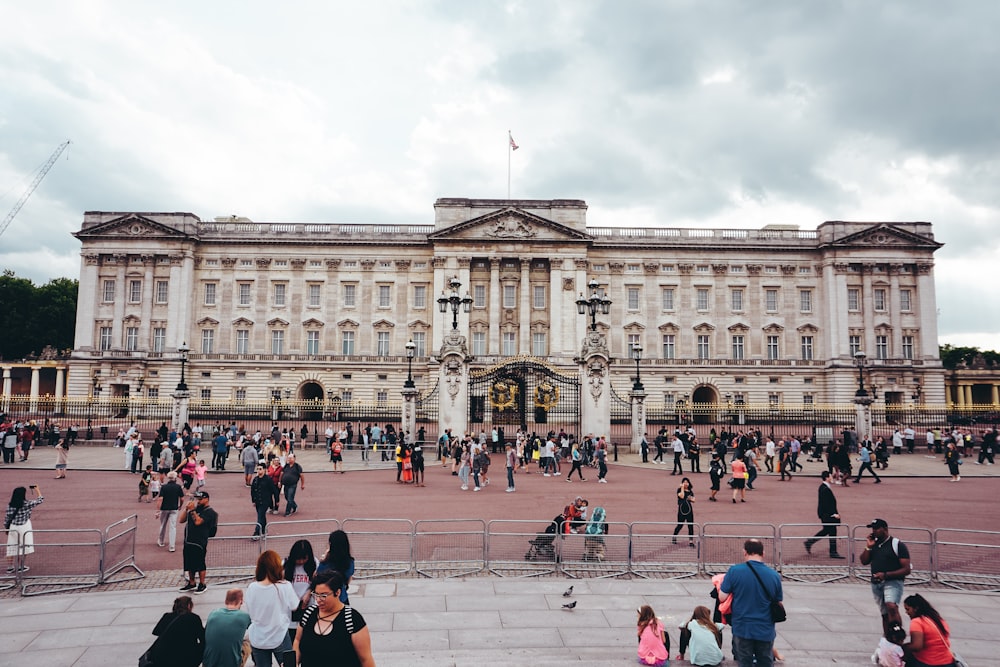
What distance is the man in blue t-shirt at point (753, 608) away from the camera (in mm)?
6621

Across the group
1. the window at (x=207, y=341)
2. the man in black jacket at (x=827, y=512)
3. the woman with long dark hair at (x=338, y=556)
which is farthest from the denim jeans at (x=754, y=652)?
the window at (x=207, y=341)

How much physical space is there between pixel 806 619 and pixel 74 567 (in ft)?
39.5

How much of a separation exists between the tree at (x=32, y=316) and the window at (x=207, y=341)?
1415 inches

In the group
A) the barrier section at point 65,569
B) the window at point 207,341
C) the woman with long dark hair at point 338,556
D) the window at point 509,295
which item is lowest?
the barrier section at point 65,569

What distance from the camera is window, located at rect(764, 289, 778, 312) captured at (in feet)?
189

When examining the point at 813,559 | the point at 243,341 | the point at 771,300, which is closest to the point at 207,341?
the point at 243,341

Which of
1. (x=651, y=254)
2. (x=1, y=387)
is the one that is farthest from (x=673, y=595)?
(x=1, y=387)

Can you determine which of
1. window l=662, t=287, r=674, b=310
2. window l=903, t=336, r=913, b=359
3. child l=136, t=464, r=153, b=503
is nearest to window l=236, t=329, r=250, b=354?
window l=662, t=287, r=674, b=310

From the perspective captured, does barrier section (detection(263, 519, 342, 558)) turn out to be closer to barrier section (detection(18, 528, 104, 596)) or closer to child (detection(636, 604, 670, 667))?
barrier section (detection(18, 528, 104, 596))

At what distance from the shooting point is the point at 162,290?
56406 millimetres

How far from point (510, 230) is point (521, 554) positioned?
45982mm

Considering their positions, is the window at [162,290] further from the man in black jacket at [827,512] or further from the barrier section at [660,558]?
the man in black jacket at [827,512]

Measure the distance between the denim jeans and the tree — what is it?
9188 cm

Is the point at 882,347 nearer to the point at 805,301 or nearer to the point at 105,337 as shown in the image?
the point at 805,301
